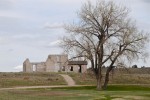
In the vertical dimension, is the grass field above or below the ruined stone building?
below

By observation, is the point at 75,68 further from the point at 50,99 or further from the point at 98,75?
the point at 50,99

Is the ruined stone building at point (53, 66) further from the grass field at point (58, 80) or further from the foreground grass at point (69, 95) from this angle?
the foreground grass at point (69, 95)

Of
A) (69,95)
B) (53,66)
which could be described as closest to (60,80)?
(69,95)

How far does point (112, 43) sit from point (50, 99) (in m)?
25.0

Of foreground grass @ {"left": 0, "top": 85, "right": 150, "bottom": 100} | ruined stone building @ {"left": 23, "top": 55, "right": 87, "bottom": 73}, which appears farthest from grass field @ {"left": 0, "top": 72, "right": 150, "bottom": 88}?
ruined stone building @ {"left": 23, "top": 55, "right": 87, "bottom": 73}

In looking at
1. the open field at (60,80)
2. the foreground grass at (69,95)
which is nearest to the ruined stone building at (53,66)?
the open field at (60,80)

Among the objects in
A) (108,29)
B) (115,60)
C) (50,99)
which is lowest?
(50,99)

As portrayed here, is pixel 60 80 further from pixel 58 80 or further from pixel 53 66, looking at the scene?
pixel 53 66

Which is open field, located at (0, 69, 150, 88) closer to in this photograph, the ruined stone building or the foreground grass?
the foreground grass

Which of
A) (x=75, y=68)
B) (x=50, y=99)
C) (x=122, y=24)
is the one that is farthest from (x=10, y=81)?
(x=75, y=68)

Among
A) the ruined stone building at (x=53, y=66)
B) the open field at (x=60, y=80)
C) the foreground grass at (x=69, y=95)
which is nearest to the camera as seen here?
the foreground grass at (x=69, y=95)

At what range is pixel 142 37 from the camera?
63.4 m

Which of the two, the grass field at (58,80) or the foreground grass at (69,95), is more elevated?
the grass field at (58,80)

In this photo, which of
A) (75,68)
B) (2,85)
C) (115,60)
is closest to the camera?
(115,60)
